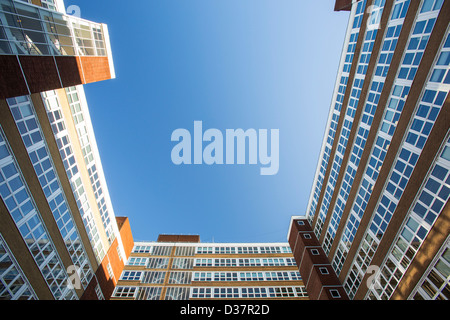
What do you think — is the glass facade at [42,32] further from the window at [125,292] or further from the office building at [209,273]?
the window at [125,292]

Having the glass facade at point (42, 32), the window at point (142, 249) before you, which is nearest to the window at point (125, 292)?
the window at point (142, 249)

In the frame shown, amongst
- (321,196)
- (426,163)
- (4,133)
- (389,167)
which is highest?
(4,133)

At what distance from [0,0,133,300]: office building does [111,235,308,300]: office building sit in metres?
14.6

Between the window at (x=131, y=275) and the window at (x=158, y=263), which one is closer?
Result: the window at (x=131, y=275)

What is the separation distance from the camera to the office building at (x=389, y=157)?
19.3 meters

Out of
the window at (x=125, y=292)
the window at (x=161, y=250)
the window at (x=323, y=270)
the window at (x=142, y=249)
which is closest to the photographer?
the window at (x=323, y=270)

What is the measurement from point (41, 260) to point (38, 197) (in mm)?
5915

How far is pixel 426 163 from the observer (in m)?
20.4

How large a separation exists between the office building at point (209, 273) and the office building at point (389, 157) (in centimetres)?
1033

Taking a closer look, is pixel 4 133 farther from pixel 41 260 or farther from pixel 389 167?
pixel 389 167

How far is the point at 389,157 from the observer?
80.7ft

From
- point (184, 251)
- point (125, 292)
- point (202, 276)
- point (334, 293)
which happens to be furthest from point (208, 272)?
point (334, 293)

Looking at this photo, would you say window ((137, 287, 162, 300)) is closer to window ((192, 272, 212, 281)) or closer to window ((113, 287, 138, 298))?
window ((113, 287, 138, 298))

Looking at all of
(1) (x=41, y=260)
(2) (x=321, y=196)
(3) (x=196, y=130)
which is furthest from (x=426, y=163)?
(1) (x=41, y=260)
